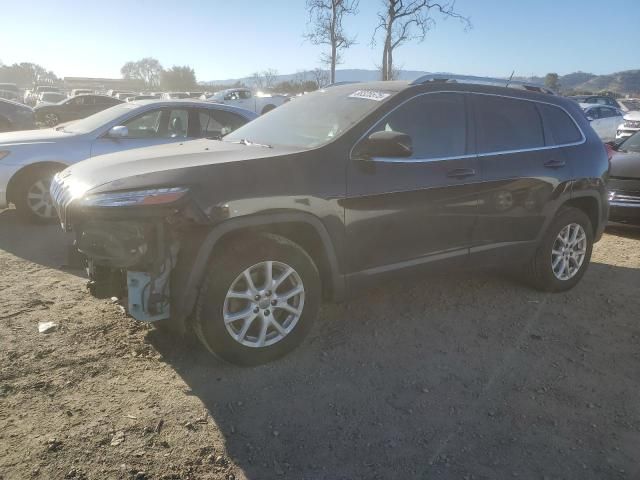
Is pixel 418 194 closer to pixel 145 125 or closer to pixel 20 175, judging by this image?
pixel 145 125

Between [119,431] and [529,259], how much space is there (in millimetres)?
3567

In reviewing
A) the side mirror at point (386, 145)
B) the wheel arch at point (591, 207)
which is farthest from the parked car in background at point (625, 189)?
the side mirror at point (386, 145)

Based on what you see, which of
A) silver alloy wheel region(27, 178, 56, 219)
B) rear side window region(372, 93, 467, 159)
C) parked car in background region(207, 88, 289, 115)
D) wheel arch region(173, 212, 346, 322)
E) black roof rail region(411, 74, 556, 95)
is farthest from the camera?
parked car in background region(207, 88, 289, 115)

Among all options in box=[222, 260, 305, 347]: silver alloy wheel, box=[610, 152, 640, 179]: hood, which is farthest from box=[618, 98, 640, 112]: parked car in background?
box=[222, 260, 305, 347]: silver alloy wheel

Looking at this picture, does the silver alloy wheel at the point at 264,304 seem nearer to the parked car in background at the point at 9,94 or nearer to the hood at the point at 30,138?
the hood at the point at 30,138

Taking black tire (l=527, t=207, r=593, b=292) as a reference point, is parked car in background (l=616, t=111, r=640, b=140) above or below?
above

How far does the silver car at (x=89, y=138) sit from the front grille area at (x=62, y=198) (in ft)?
9.61

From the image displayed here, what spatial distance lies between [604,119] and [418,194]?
16.7 meters

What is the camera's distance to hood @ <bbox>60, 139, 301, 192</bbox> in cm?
287

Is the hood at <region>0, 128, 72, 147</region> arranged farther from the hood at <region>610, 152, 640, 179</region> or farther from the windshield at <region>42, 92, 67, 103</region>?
the windshield at <region>42, 92, 67, 103</region>

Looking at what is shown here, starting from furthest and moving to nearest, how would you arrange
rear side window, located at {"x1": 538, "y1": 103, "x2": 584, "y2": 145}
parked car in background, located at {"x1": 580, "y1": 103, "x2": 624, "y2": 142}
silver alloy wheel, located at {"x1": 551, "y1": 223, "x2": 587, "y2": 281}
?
1. parked car in background, located at {"x1": 580, "y1": 103, "x2": 624, "y2": 142}
2. silver alloy wheel, located at {"x1": 551, "y1": 223, "x2": 587, "y2": 281}
3. rear side window, located at {"x1": 538, "y1": 103, "x2": 584, "y2": 145}

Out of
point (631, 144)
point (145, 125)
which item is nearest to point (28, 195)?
point (145, 125)

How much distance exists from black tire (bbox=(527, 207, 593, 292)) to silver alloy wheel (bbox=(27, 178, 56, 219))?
219 inches

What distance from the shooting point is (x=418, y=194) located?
357 centimetres
